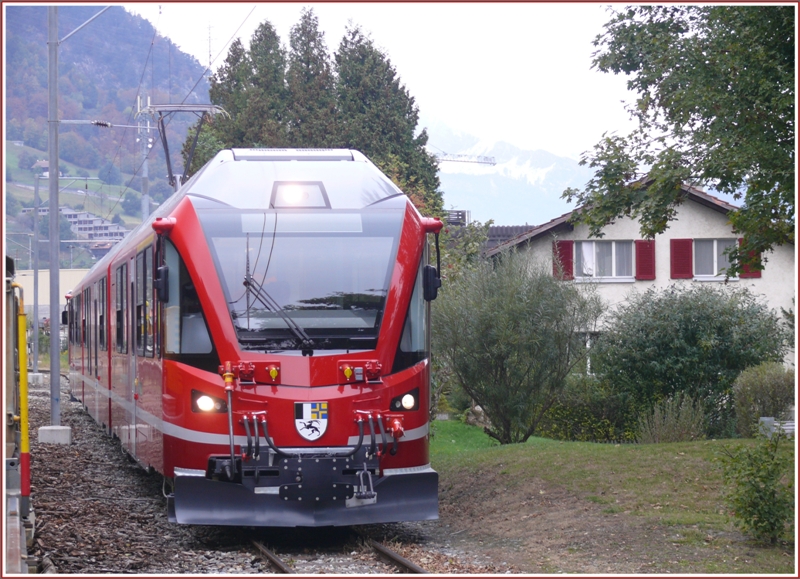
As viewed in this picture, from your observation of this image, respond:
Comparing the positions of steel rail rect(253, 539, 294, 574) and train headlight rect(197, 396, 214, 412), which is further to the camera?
train headlight rect(197, 396, 214, 412)

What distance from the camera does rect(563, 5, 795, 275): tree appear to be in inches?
452

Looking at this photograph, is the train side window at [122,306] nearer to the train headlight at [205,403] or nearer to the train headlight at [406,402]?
the train headlight at [205,403]

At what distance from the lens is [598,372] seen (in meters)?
22.7

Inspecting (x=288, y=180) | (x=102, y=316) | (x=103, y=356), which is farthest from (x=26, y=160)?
(x=288, y=180)

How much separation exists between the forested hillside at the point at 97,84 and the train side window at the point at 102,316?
56170mm

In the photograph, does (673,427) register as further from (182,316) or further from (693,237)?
(693,237)

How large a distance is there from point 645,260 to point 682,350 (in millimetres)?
11733

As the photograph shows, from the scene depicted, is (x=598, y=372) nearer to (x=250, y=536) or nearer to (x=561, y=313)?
(x=561, y=313)

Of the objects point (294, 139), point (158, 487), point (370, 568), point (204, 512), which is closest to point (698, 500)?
point (370, 568)

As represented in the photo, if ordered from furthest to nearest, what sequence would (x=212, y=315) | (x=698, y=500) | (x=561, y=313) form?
1. (x=561, y=313)
2. (x=698, y=500)
3. (x=212, y=315)

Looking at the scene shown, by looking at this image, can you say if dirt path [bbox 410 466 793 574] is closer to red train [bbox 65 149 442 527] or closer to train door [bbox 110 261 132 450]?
red train [bbox 65 149 442 527]

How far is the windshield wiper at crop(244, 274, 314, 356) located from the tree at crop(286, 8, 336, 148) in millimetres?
42212

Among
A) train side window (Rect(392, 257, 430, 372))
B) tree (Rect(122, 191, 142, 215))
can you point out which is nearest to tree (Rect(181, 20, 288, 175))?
train side window (Rect(392, 257, 430, 372))

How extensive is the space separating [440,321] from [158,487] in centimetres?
606
